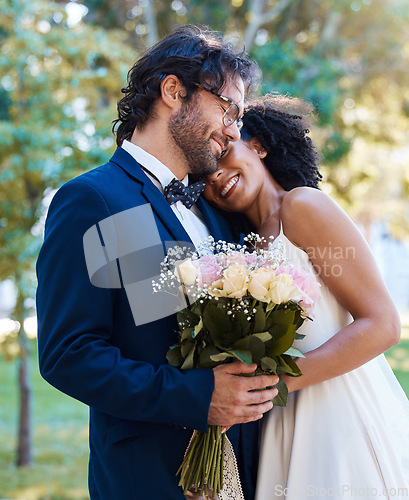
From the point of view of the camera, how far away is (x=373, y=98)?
43.6 feet

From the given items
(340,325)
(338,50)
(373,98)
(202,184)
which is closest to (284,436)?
(340,325)

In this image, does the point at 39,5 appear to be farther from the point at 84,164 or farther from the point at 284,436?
the point at 284,436

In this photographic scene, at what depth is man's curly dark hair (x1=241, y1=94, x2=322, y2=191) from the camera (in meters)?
2.80

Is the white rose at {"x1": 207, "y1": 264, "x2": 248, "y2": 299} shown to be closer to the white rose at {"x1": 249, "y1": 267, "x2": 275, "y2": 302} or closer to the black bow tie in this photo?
the white rose at {"x1": 249, "y1": 267, "x2": 275, "y2": 302}

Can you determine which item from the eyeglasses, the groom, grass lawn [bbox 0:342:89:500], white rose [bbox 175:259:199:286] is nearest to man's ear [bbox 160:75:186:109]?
the groom

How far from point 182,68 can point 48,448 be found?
23.6 feet

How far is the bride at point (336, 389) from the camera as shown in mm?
2291

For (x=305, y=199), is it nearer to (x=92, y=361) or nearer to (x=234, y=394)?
(x=234, y=394)

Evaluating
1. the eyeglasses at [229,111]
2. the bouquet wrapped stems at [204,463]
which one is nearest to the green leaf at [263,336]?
the bouquet wrapped stems at [204,463]

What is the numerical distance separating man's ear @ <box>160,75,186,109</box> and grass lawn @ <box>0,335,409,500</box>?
207 inches

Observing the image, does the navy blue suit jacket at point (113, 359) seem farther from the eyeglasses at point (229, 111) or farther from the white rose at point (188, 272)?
the eyeglasses at point (229, 111)

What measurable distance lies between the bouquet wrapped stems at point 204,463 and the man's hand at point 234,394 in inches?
3.9

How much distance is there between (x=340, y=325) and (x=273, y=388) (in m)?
0.54

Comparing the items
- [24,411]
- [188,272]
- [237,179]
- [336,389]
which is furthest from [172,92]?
[24,411]
